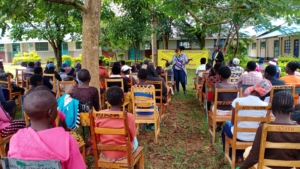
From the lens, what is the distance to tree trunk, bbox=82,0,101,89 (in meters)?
4.55

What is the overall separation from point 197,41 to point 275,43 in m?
6.95

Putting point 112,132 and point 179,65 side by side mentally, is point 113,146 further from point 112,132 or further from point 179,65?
point 179,65

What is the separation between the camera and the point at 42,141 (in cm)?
173

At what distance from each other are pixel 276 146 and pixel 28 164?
6.44 ft

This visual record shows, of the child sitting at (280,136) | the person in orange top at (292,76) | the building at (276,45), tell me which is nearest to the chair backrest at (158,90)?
the person in orange top at (292,76)

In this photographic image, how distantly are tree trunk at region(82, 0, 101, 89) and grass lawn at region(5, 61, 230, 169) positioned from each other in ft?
5.46

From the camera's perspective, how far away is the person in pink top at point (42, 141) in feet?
5.61

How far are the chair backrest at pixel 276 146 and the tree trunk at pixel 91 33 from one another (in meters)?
3.28

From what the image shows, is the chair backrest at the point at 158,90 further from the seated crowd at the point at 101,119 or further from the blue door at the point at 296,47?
the blue door at the point at 296,47

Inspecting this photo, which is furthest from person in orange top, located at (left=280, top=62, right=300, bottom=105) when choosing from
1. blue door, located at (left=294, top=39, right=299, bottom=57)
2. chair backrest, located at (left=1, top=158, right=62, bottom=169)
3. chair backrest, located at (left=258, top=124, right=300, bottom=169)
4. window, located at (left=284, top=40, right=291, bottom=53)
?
window, located at (left=284, top=40, right=291, bottom=53)

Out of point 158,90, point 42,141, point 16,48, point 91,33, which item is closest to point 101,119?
point 42,141

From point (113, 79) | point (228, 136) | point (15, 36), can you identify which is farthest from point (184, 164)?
point (15, 36)

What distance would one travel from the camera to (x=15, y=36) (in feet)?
37.0

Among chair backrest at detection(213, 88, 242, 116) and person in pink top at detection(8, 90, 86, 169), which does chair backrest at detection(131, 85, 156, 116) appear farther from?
person in pink top at detection(8, 90, 86, 169)
